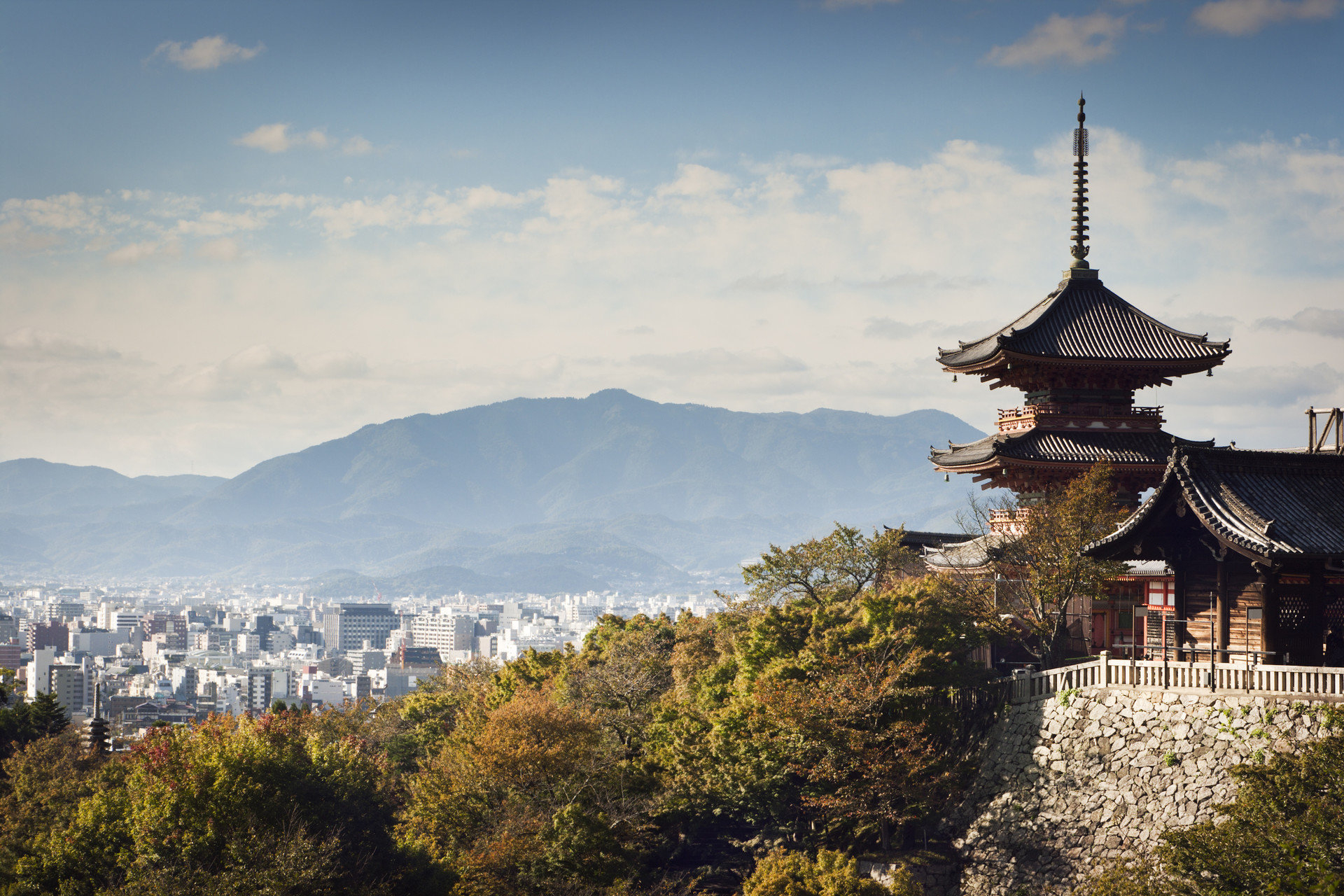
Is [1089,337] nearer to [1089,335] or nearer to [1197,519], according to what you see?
[1089,335]

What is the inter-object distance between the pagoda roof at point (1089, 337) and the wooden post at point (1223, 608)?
33.8 feet

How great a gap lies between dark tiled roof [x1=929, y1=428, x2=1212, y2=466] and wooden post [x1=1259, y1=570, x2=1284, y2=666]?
9.60 meters

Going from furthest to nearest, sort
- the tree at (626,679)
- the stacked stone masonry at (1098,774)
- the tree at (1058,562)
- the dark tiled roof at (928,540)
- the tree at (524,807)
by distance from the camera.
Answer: the dark tiled roof at (928,540) → the tree at (626,679) → the tree at (1058,562) → the tree at (524,807) → the stacked stone masonry at (1098,774)

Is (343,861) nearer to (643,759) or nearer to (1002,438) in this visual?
(643,759)

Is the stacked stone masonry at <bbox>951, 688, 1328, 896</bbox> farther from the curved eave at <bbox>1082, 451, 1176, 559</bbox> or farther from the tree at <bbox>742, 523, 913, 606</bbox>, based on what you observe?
the tree at <bbox>742, 523, 913, 606</bbox>

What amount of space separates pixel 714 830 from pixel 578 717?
14.0ft

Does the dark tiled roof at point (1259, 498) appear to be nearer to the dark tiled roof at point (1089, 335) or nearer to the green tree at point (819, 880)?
the green tree at point (819, 880)

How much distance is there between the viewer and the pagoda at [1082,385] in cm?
3288

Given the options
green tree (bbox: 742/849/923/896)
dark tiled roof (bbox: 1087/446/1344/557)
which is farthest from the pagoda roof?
green tree (bbox: 742/849/923/896)

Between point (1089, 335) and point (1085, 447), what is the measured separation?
2.93m

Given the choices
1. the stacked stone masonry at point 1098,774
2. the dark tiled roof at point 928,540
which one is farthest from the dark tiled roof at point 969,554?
the stacked stone masonry at point 1098,774

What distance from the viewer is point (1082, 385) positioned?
34.1 metres

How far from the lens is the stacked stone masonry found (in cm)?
2136

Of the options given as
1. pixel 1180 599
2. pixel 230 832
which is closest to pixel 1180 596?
pixel 1180 599
